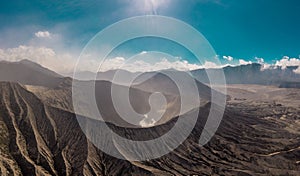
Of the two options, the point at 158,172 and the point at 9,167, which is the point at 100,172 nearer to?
the point at 158,172

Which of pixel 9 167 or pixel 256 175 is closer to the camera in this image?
pixel 9 167

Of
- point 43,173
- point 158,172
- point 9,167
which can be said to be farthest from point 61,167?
point 158,172

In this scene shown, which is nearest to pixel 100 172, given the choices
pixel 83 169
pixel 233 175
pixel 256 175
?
pixel 83 169

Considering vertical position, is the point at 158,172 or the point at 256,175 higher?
the point at 256,175

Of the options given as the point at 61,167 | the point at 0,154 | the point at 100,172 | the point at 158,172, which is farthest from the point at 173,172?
the point at 0,154

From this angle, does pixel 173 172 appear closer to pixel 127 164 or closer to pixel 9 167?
pixel 127 164

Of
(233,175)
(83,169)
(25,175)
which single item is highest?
(233,175)

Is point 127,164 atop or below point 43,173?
atop

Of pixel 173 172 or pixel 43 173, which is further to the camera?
pixel 173 172

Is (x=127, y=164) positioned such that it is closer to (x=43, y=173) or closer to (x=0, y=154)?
(x=43, y=173)
